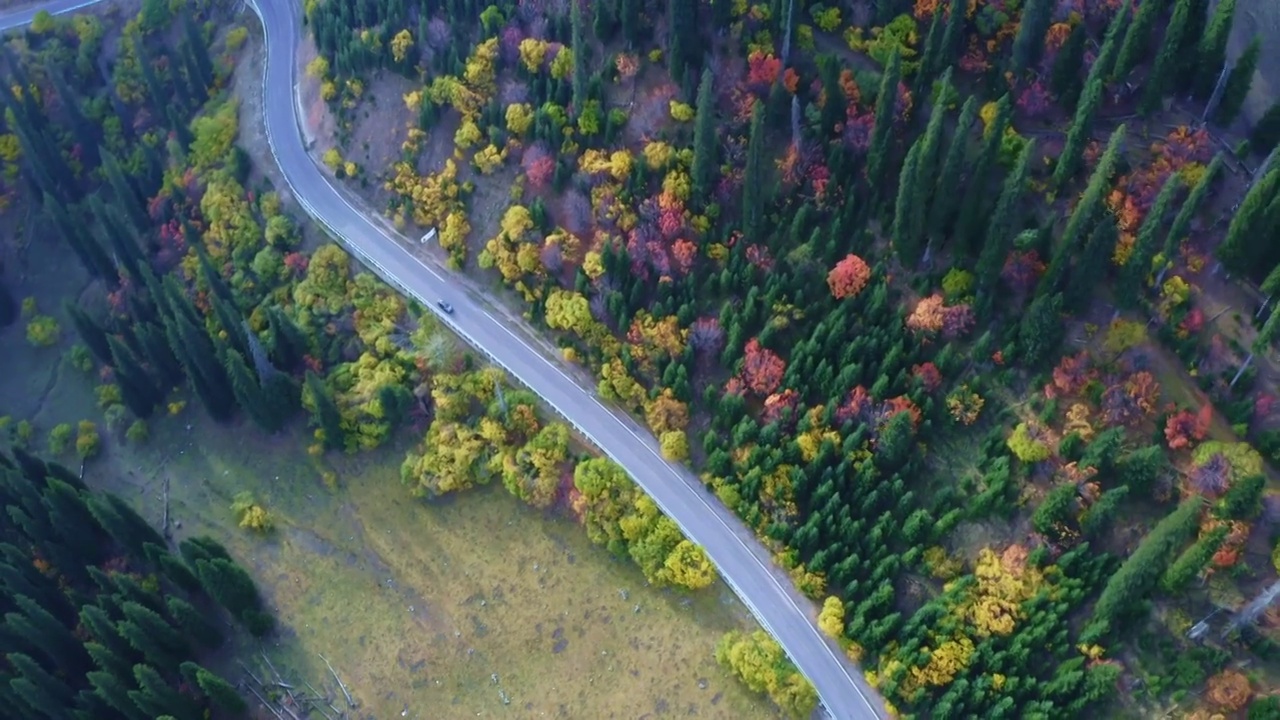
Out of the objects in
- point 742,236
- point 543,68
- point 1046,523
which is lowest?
point 1046,523

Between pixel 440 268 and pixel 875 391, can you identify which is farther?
pixel 440 268

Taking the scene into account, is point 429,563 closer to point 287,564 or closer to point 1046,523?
point 287,564

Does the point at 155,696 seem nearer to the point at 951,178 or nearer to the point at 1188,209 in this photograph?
the point at 951,178

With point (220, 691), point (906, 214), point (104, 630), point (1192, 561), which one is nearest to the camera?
point (1192, 561)

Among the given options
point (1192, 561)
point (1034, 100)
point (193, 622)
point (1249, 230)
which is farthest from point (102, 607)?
point (1249, 230)

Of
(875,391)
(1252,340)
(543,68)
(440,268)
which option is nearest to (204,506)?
(440,268)

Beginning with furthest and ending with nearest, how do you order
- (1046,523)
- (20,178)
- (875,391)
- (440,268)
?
(20,178) < (440,268) < (875,391) < (1046,523)
